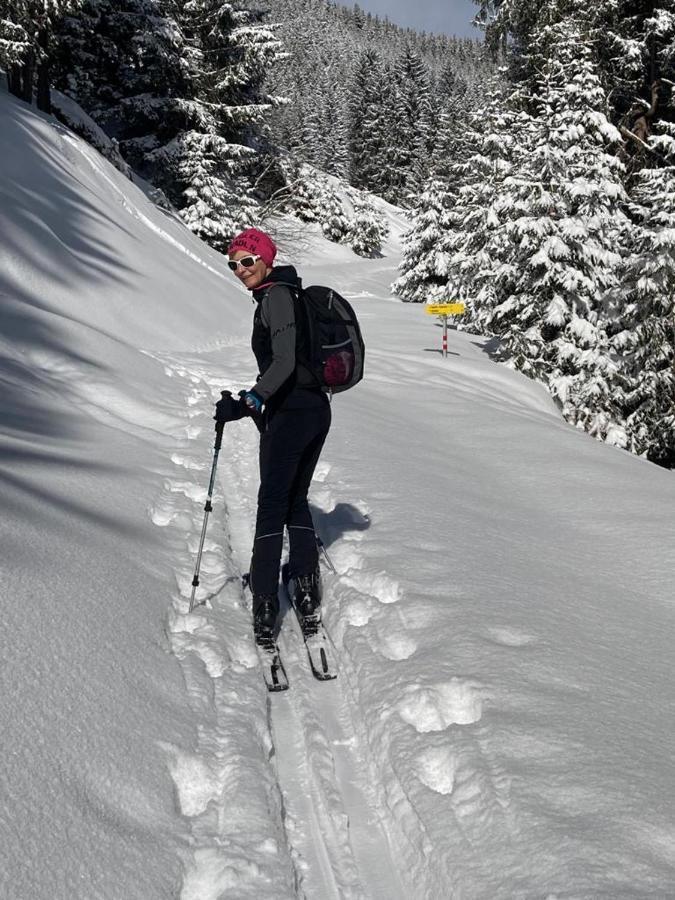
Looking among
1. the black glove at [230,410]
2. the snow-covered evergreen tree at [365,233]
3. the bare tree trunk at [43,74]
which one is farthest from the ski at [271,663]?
the snow-covered evergreen tree at [365,233]

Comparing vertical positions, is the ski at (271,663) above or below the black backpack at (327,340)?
below

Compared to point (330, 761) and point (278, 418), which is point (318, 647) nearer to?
point (330, 761)

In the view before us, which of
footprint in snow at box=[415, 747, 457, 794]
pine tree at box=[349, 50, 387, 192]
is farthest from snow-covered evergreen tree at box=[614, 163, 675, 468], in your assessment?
pine tree at box=[349, 50, 387, 192]

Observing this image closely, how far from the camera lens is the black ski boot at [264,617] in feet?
12.8

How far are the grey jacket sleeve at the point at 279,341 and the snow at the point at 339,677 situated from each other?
146cm

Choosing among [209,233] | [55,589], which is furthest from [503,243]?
[55,589]

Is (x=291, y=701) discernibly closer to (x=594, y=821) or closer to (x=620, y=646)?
(x=594, y=821)

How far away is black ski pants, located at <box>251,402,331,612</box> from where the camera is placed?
3982 millimetres

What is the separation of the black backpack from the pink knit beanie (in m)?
0.25

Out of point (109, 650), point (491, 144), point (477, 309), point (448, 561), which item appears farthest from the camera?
point (491, 144)

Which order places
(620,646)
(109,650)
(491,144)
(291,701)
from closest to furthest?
1. (109,650)
2. (291,701)
3. (620,646)
4. (491,144)

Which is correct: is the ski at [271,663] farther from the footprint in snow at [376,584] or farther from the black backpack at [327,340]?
the black backpack at [327,340]

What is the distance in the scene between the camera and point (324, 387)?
13.2 ft

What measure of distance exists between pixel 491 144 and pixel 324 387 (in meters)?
24.7
